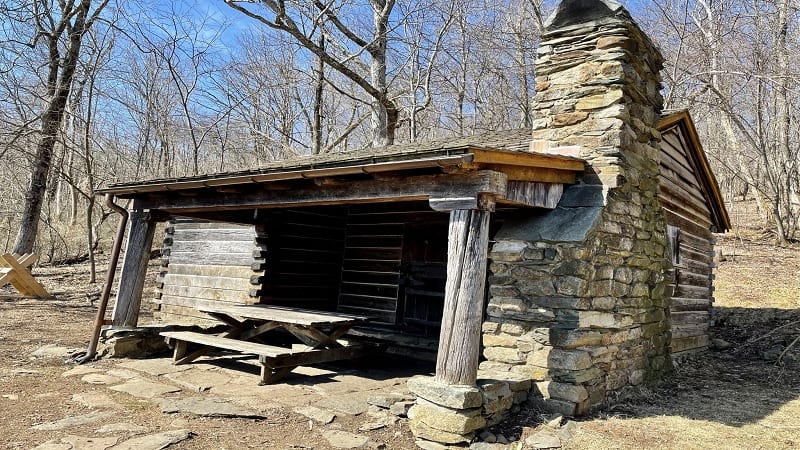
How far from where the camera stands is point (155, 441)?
4.24 m

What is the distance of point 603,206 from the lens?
5734 mm

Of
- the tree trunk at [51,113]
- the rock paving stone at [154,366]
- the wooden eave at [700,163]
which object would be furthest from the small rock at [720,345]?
the tree trunk at [51,113]

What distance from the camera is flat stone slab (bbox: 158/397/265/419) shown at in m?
4.96

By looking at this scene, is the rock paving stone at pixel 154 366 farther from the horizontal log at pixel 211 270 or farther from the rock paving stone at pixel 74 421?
the horizontal log at pixel 211 270

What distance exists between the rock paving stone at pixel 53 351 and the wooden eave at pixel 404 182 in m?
2.46

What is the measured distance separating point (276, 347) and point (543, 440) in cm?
350

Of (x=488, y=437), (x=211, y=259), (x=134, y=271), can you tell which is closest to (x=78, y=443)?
(x=488, y=437)

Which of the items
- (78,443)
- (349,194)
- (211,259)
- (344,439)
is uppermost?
(349,194)

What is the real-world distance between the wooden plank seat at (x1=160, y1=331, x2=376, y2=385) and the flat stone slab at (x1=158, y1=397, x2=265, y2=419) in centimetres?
80

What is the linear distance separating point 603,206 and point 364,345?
11.6ft

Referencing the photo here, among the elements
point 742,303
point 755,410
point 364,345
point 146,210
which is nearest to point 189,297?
point 146,210

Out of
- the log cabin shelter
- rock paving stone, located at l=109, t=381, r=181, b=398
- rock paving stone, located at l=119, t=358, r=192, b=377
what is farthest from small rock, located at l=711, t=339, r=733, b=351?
rock paving stone, located at l=109, t=381, r=181, b=398

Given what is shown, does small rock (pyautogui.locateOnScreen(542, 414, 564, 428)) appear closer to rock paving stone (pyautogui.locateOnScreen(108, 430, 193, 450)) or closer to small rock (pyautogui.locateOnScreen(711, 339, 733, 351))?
rock paving stone (pyautogui.locateOnScreen(108, 430, 193, 450))

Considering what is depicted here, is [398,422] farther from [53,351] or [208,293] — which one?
[208,293]
